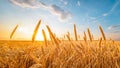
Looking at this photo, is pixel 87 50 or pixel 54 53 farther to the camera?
pixel 87 50

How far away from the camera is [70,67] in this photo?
2.67 m

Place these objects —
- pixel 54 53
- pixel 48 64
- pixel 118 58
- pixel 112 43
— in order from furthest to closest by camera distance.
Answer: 1. pixel 112 43
2. pixel 118 58
3. pixel 54 53
4. pixel 48 64

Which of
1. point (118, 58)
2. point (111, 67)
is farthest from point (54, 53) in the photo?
point (118, 58)

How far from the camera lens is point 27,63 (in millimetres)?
3029

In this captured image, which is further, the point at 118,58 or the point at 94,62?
the point at 118,58

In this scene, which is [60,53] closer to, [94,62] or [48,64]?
[48,64]

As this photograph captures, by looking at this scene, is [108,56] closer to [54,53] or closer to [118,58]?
[118,58]

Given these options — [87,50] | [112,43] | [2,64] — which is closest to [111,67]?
[87,50]

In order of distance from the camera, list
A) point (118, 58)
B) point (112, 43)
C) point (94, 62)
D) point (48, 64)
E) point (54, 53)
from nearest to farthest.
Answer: point (48, 64), point (54, 53), point (94, 62), point (118, 58), point (112, 43)

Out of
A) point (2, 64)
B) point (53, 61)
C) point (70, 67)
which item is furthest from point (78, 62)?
point (2, 64)

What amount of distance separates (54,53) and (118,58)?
124 cm

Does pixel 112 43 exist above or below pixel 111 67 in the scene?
above

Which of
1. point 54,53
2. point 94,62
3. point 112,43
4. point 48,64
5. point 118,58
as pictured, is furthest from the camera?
point 112,43

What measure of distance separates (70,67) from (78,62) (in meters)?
0.24
